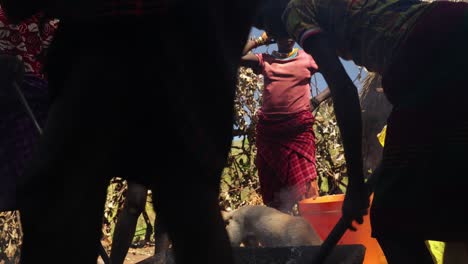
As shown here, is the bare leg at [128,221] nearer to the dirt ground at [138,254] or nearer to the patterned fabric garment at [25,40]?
the patterned fabric garment at [25,40]

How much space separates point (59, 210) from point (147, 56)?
370mm

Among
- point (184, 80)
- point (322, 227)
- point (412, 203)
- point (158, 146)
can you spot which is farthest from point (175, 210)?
point (322, 227)

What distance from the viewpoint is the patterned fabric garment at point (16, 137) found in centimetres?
246

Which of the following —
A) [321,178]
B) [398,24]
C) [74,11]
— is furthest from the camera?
[321,178]

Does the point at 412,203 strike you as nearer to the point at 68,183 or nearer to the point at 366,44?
the point at 366,44

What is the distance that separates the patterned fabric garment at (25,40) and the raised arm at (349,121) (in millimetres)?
1239

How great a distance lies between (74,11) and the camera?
1.24 meters

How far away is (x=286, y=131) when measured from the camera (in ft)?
14.8

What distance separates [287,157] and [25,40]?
2456mm

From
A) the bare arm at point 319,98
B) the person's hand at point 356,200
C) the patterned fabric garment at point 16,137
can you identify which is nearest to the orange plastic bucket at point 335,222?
the person's hand at point 356,200

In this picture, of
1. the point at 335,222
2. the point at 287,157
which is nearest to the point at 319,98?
the point at 287,157

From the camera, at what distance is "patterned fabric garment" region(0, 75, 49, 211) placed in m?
2.46

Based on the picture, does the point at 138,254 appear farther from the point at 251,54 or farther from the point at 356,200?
the point at 356,200

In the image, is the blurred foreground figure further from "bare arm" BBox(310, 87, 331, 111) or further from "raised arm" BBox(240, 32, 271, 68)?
"bare arm" BBox(310, 87, 331, 111)
